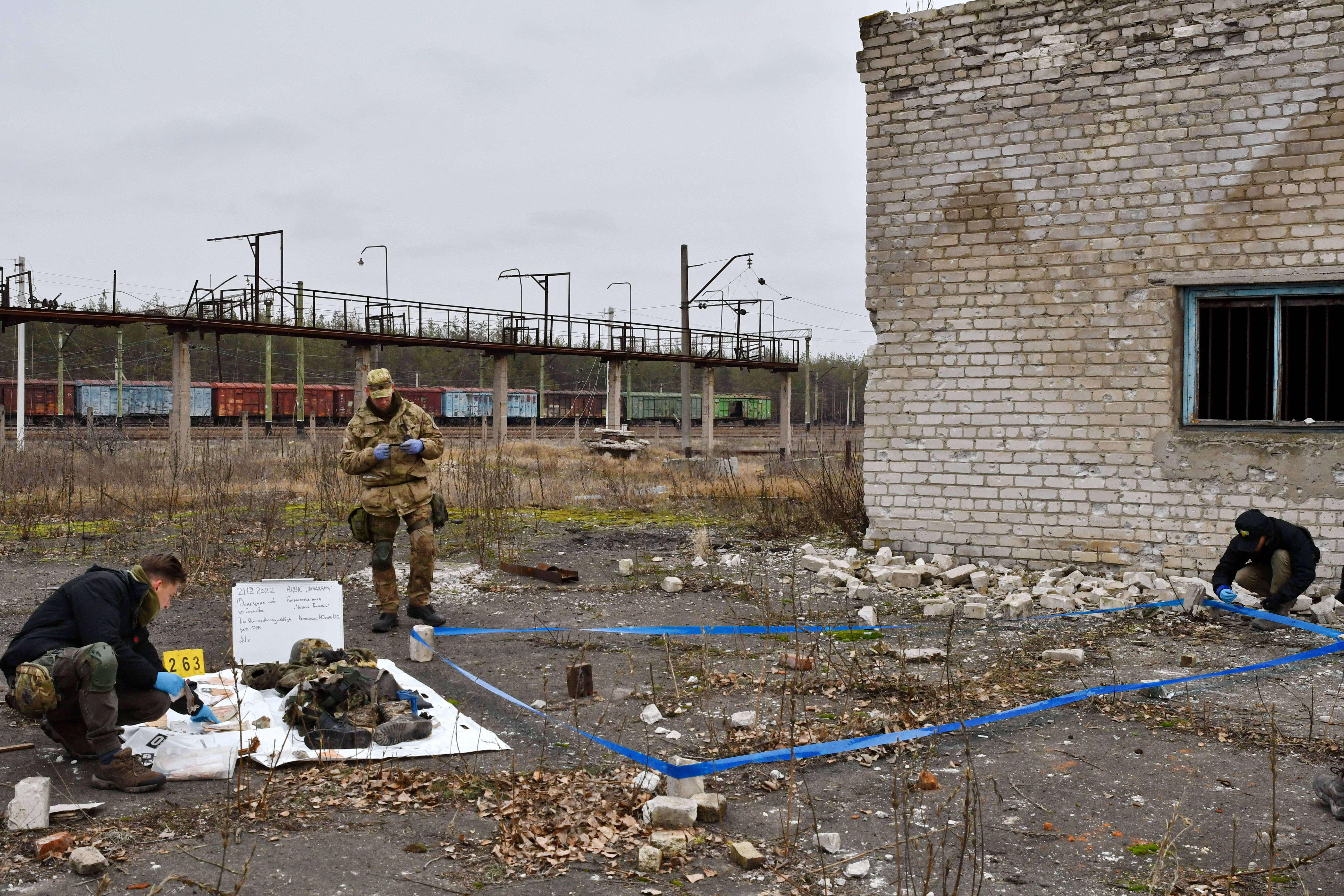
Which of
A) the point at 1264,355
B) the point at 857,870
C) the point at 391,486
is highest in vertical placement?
the point at 1264,355

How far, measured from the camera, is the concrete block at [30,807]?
3.57 meters

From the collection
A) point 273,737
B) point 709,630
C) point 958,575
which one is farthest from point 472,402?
point 273,737

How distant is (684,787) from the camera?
3971 mm

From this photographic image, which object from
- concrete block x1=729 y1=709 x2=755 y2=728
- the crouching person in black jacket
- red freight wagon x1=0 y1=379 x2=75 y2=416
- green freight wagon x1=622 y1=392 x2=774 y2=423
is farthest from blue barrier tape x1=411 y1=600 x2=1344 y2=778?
green freight wagon x1=622 y1=392 x2=774 y2=423

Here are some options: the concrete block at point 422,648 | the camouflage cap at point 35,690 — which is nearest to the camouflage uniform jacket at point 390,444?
the concrete block at point 422,648

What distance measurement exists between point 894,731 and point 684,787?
130cm

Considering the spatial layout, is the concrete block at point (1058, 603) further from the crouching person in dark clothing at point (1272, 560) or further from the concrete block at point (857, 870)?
the concrete block at point (857, 870)

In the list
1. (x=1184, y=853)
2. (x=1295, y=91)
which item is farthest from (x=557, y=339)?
(x=1184, y=853)

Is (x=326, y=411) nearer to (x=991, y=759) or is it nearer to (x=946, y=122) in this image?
(x=946, y=122)

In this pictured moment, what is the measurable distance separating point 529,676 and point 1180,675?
152 inches

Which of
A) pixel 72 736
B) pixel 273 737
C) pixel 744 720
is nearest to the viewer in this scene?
pixel 72 736

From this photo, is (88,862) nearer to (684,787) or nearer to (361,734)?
(361,734)

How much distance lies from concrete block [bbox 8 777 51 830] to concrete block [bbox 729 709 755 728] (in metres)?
2.79

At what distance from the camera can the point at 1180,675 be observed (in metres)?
6.02
